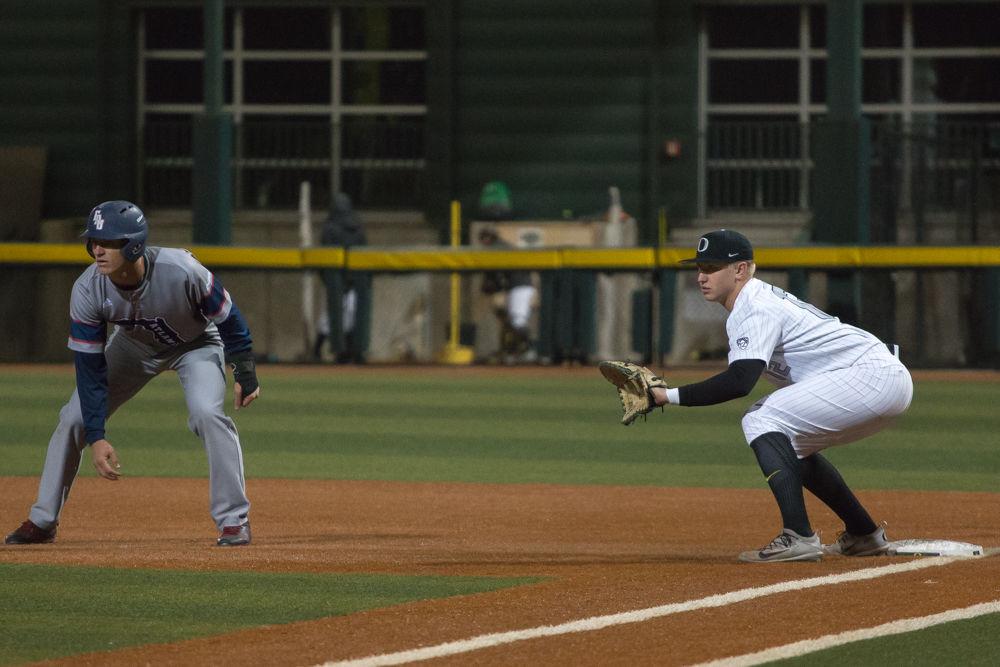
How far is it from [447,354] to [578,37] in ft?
16.7

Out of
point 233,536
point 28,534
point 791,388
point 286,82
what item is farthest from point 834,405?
point 286,82

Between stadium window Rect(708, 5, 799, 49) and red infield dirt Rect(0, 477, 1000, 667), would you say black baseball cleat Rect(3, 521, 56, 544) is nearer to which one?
red infield dirt Rect(0, 477, 1000, 667)

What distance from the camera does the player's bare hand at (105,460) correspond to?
706 cm

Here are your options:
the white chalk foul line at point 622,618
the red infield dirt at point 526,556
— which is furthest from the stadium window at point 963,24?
the white chalk foul line at point 622,618

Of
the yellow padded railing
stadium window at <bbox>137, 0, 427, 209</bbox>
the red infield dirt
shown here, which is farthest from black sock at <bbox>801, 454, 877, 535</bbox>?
stadium window at <bbox>137, 0, 427, 209</bbox>

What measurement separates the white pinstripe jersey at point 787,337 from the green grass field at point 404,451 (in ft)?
4.33

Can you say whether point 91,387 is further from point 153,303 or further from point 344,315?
point 344,315

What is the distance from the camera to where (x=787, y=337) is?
692 centimetres

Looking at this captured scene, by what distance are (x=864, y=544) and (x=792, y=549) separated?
→ 483mm

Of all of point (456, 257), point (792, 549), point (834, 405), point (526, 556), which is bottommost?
point (526, 556)

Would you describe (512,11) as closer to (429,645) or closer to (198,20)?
(198,20)

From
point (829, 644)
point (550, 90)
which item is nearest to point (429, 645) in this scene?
point (829, 644)

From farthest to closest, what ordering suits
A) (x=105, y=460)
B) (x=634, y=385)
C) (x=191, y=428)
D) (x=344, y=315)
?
(x=344, y=315) → (x=191, y=428) → (x=105, y=460) → (x=634, y=385)

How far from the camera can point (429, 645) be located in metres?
5.27
